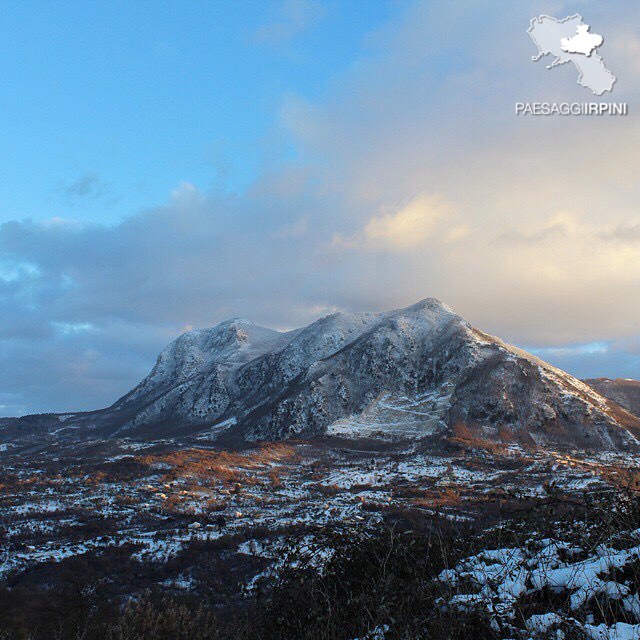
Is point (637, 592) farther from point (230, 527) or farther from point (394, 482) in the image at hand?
point (394, 482)

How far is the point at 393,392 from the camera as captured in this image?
99.9m

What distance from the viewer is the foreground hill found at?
80.1 m

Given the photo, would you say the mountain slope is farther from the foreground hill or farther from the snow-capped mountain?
the foreground hill

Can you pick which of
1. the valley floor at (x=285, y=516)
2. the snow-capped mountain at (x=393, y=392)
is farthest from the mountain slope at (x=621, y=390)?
the valley floor at (x=285, y=516)

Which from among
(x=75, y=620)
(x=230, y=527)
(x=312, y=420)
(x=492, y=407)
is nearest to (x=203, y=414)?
(x=312, y=420)

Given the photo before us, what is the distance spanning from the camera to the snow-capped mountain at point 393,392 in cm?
8025

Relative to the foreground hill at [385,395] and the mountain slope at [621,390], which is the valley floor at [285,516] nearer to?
the foreground hill at [385,395]

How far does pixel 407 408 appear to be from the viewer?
9162 cm

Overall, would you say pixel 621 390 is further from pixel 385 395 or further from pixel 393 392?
pixel 385 395

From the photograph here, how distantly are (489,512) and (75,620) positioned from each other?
24959 millimetres

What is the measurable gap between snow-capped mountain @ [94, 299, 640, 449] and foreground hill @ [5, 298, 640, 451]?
29 cm

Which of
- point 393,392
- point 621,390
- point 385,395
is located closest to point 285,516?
point 385,395

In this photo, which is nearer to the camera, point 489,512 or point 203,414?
point 489,512

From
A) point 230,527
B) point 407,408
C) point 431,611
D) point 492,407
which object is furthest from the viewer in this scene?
point 407,408
